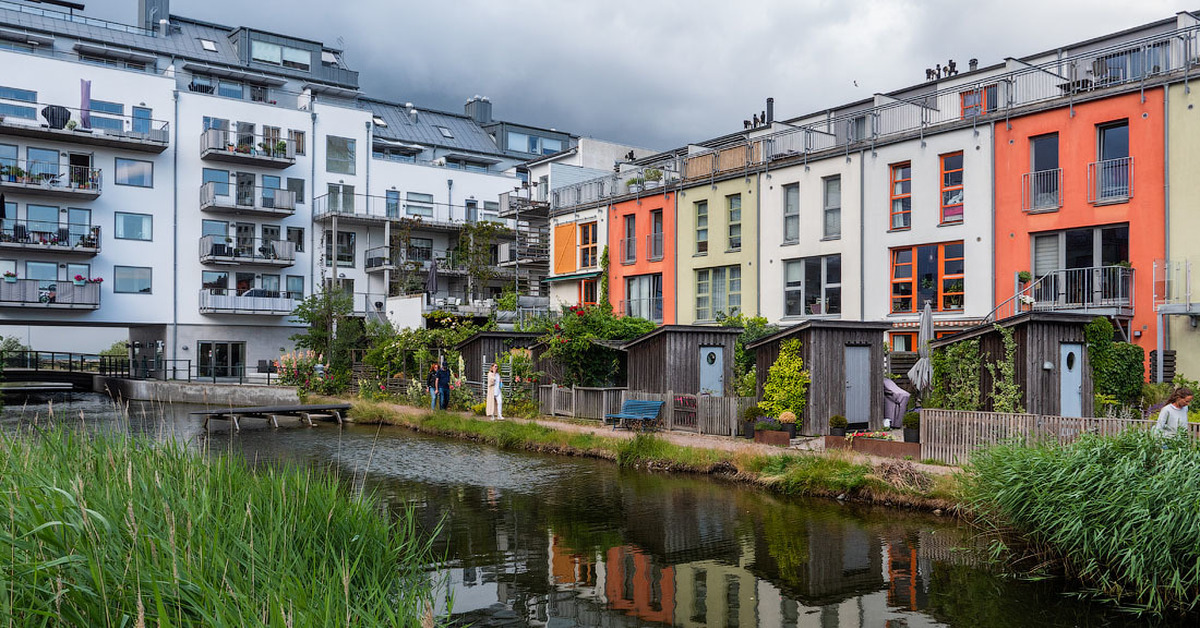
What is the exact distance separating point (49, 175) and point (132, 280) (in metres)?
5.99

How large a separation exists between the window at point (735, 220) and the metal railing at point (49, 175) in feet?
96.4

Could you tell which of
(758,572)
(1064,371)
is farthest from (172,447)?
(1064,371)

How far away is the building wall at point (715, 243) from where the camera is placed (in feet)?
108

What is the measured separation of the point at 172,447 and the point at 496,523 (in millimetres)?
4986

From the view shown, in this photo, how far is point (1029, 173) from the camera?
984 inches

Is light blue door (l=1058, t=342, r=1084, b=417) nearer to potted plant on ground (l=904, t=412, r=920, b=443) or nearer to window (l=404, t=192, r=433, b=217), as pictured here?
potted plant on ground (l=904, t=412, r=920, b=443)

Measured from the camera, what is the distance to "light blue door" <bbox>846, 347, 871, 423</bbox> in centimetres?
1992

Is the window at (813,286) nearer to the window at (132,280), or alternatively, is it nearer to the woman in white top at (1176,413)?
the woman in white top at (1176,413)

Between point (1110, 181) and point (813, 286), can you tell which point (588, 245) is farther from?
point (1110, 181)

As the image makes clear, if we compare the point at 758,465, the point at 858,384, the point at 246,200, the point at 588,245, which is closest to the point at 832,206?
the point at 858,384

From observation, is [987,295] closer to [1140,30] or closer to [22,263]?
[1140,30]

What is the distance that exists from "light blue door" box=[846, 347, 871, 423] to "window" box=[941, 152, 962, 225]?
8.81 metres

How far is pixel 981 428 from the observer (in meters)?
14.6

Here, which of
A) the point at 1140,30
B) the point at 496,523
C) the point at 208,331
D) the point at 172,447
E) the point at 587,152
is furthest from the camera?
Result: the point at 587,152
